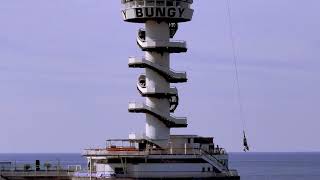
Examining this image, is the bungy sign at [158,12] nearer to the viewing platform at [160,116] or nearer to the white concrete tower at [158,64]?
the white concrete tower at [158,64]

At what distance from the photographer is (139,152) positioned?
13025cm

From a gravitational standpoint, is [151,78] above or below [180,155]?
above

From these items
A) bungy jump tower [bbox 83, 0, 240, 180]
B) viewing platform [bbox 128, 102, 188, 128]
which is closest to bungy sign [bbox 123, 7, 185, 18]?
bungy jump tower [bbox 83, 0, 240, 180]

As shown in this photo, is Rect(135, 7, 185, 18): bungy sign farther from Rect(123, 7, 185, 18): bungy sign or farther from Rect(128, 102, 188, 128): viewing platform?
Rect(128, 102, 188, 128): viewing platform

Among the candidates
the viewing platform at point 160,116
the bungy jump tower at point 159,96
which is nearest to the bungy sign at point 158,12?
the bungy jump tower at point 159,96

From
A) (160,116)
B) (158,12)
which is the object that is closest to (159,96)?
(160,116)

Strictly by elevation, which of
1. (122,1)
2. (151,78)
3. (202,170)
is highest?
(122,1)


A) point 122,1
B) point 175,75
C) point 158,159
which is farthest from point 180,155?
point 122,1

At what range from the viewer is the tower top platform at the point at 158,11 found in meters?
137

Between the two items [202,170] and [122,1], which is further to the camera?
[122,1]

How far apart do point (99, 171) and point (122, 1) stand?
2239 centimetres

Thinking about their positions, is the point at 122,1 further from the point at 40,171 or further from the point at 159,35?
the point at 40,171

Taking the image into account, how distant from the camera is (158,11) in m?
137

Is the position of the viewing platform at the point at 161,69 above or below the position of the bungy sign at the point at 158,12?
below
